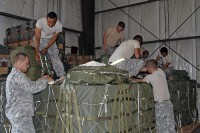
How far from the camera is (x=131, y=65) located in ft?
23.3

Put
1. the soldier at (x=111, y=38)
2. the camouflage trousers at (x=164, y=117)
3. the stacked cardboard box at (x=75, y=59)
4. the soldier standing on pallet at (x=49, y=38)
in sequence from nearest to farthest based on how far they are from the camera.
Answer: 1. the soldier standing on pallet at (x=49, y=38)
2. the camouflage trousers at (x=164, y=117)
3. the soldier at (x=111, y=38)
4. the stacked cardboard box at (x=75, y=59)

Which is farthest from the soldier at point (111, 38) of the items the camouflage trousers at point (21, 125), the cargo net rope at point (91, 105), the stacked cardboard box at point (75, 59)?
the camouflage trousers at point (21, 125)

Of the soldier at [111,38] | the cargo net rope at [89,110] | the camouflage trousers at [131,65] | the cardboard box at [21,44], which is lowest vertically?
the cargo net rope at [89,110]

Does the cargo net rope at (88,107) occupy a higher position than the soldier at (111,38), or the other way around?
the soldier at (111,38)

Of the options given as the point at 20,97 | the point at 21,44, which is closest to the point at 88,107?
the point at 20,97

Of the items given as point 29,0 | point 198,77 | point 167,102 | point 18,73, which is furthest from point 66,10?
point 18,73

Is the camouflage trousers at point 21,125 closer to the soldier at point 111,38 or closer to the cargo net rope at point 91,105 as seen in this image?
the cargo net rope at point 91,105

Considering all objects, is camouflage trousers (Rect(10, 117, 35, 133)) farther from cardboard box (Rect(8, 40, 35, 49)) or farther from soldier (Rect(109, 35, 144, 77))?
cardboard box (Rect(8, 40, 35, 49))

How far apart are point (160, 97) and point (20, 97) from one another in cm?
352

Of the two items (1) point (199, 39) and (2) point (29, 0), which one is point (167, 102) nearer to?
(1) point (199, 39)

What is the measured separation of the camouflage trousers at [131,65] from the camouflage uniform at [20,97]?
8.31 ft

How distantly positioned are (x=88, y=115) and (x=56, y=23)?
11.0ft

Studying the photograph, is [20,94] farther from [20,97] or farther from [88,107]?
[88,107]

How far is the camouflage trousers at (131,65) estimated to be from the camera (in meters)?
7.08
